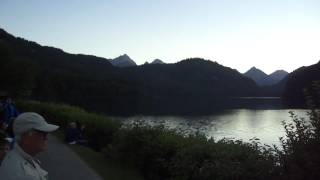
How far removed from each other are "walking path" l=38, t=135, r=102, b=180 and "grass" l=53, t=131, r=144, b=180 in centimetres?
26

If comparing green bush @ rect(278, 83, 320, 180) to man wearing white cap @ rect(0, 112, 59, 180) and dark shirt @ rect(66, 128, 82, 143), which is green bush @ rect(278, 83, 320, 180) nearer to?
man wearing white cap @ rect(0, 112, 59, 180)

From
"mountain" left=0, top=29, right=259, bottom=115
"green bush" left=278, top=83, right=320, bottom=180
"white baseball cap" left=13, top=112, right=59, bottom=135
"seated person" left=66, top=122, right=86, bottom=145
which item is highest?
"mountain" left=0, top=29, right=259, bottom=115

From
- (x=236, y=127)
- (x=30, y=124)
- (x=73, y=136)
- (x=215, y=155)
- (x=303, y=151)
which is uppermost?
(x=30, y=124)

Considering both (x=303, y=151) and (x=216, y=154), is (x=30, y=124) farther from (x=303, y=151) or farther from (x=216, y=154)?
(x=216, y=154)

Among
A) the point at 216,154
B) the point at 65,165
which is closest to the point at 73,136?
the point at 65,165

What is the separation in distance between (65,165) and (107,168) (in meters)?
1.20

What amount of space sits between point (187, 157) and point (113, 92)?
143688 mm

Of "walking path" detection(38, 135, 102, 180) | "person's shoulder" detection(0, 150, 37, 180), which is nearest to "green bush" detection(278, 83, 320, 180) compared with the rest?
"person's shoulder" detection(0, 150, 37, 180)

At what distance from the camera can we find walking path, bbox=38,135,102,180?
41.4 feet

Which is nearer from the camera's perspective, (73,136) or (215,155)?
(215,155)

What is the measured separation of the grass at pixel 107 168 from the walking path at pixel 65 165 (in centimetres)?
26

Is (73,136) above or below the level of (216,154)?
below

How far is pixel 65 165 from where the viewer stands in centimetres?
1445

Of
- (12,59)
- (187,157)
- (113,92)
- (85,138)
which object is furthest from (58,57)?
(187,157)
